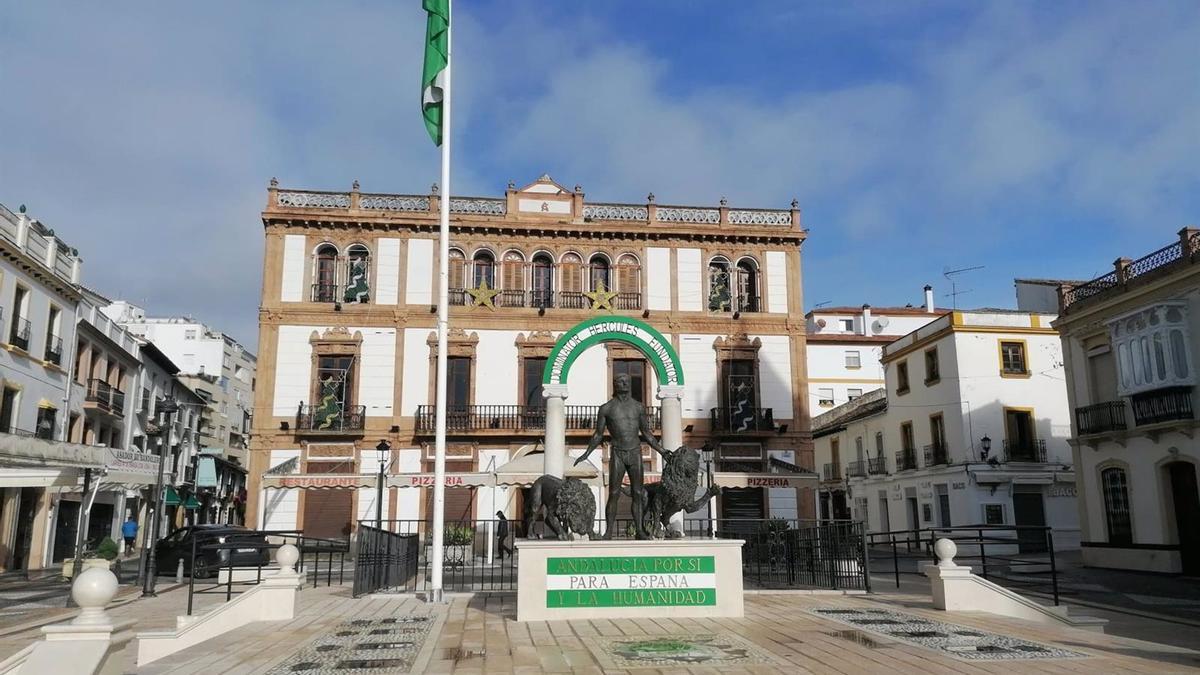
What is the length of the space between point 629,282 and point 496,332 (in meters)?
5.05

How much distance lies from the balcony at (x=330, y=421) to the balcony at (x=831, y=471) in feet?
80.3

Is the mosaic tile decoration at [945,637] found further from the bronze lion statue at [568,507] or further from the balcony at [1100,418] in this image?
the balcony at [1100,418]

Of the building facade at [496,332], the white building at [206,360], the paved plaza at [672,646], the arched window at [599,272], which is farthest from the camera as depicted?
the white building at [206,360]

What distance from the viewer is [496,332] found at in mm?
28922

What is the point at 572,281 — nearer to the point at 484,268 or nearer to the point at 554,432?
the point at 484,268

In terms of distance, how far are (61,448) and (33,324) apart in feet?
26.2

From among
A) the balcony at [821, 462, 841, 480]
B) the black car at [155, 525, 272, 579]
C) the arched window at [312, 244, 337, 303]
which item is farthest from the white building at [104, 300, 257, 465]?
the balcony at [821, 462, 841, 480]

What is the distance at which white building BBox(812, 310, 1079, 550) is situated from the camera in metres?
30.0

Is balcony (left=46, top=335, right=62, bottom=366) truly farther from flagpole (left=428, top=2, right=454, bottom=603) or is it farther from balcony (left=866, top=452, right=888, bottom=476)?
balcony (left=866, top=452, right=888, bottom=476)

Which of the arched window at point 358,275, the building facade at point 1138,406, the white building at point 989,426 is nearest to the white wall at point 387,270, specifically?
the arched window at point 358,275

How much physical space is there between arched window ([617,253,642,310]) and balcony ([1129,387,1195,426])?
15.1m

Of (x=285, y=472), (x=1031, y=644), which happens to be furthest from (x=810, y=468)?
(x=1031, y=644)

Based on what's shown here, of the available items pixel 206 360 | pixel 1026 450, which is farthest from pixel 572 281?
pixel 206 360

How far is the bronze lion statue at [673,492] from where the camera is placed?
1059 centimetres
